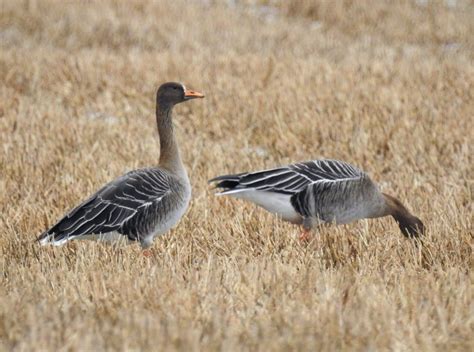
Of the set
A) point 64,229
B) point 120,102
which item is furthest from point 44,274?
point 120,102

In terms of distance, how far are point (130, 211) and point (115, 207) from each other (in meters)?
0.10

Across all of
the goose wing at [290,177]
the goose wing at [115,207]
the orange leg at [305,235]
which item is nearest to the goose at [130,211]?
the goose wing at [115,207]

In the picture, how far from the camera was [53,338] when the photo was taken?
3559 mm

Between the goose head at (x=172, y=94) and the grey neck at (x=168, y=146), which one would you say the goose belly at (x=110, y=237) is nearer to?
the grey neck at (x=168, y=146)

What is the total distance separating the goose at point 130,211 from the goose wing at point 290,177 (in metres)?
0.44

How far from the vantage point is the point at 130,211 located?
218 inches

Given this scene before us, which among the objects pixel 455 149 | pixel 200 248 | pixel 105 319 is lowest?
pixel 455 149

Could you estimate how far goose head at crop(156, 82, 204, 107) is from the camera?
6422mm

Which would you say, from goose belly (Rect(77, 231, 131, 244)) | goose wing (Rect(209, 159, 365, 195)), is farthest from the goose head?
goose belly (Rect(77, 231, 131, 244))

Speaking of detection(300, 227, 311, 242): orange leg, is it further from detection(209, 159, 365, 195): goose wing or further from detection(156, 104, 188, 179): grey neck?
detection(156, 104, 188, 179): grey neck

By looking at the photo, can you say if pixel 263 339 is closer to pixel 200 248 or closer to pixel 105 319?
pixel 105 319

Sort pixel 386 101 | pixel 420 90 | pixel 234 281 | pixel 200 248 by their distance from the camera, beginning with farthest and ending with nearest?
1. pixel 420 90
2. pixel 386 101
3. pixel 200 248
4. pixel 234 281

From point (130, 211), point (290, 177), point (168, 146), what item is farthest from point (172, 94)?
point (130, 211)

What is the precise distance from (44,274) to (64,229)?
0.52 meters
